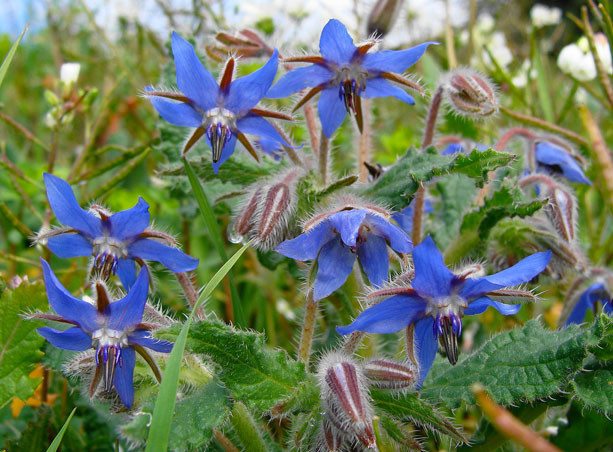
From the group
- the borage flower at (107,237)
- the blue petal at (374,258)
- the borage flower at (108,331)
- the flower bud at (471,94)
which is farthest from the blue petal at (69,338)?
the flower bud at (471,94)

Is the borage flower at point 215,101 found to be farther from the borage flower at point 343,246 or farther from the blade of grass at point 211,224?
the borage flower at point 343,246

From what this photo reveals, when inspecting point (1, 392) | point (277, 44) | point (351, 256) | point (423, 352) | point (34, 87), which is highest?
point (277, 44)

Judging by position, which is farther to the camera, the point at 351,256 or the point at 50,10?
the point at 50,10

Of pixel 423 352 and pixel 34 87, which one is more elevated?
pixel 423 352

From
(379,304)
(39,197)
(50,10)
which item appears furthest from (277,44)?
(50,10)

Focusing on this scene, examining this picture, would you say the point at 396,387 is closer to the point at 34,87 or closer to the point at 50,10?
the point at 50,10

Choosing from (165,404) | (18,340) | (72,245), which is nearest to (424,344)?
(165,404)
